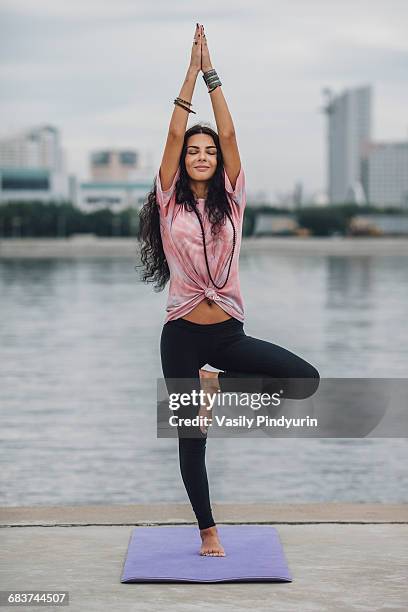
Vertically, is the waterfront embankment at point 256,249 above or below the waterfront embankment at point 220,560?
below

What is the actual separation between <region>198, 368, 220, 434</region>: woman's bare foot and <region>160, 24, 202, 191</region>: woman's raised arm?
73 centimetres

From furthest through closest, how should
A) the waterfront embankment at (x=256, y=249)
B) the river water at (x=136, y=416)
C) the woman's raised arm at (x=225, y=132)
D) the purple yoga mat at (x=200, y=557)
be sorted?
the waterfront embankment at (x=256, y=249)
the river water at (x=136, y=416)
the woman's raised arm at (x=225, y=132)
the purple yoga mat at (x=200, y=557)

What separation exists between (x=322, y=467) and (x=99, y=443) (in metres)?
2.08

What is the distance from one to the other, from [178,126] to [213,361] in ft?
2.98

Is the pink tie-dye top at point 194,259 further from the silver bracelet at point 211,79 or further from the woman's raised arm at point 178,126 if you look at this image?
the silver bracelet at point 211,79

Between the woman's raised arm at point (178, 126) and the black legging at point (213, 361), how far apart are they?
58 cm

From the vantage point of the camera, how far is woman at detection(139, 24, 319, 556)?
4.89 meters

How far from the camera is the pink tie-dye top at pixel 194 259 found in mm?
4887

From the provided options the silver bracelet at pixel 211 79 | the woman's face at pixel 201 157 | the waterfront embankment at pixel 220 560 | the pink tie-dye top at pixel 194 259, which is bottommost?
the waterfront embankment at pixel 220 560

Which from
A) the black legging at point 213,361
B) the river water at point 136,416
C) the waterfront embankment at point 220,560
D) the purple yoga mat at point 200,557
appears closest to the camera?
the waterfront embankment at point 220,560

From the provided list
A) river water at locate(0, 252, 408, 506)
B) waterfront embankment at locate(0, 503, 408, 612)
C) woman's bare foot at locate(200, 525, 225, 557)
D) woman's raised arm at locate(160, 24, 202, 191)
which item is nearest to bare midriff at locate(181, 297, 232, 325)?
woman's raised arm at locate(160, 24, 202, 191)

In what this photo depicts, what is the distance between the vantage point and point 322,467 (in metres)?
10.3

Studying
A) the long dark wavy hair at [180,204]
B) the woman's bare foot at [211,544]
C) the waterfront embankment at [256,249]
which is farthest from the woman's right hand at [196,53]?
the waterfront embankment at [256,249]

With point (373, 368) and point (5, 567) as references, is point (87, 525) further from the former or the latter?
point (373, 368)
